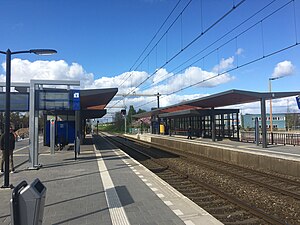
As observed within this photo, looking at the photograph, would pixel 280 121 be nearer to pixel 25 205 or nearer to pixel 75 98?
pixel 75 98

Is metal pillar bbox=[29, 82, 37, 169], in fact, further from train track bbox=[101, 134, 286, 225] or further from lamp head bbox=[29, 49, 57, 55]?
train track bbox=[101, 134, 286, 225]

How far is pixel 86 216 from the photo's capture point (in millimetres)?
5559

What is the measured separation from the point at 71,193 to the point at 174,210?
9.76 feet

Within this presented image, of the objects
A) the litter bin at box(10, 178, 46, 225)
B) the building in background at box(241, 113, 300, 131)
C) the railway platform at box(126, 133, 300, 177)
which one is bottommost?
the railway platform at box(126, 133, 300, 177)

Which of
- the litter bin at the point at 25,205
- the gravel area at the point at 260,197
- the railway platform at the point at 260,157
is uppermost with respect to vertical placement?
the litter bin at the point at 25,205

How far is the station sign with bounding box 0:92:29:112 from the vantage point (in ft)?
41.3

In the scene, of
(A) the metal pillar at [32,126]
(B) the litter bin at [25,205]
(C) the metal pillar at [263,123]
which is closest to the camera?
(B) the litter bin at [25,205]

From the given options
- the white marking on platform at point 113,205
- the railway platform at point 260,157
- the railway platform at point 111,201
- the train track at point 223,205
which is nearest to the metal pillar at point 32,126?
the railway platform at point 111,201

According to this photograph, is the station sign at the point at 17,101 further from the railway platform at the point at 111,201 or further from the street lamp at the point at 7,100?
the street lamp at the point at 7,100

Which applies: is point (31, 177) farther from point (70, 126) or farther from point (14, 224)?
point (70, 126)

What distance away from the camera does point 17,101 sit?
12750 millimetres

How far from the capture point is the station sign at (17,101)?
12.6 meters

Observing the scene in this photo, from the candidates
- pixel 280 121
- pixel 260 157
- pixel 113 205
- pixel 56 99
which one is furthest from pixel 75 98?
pixel 280 121

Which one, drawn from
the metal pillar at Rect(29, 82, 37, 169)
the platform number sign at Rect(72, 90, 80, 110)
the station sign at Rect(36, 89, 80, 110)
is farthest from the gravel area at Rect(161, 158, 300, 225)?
the metal pillar at Rect(29, 82, 37, 169)
